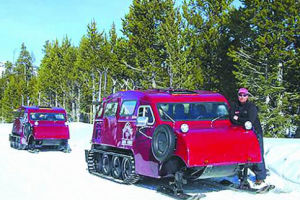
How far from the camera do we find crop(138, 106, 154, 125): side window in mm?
9420

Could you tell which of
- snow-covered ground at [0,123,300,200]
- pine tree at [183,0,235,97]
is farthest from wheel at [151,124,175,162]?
pine tree at [183,0,235,97]

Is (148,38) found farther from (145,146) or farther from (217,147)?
(217,147)

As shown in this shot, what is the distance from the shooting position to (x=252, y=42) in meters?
27.5

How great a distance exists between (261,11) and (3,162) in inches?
677

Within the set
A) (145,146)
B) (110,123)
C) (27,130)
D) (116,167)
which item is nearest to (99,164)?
(116,167)

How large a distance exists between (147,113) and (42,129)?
10.7 meters

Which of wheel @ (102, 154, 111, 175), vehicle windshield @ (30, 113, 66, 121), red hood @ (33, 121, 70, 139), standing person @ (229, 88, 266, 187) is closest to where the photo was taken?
standing person @ (229, 88, 266, 187)

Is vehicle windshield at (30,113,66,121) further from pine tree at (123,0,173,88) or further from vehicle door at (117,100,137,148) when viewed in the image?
pine tree at (123,0,173,88)

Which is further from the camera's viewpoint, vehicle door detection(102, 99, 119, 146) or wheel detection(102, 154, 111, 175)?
wheel detection(102, 154, 111, 175)

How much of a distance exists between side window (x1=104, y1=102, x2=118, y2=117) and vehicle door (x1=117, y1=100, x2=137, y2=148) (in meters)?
0.47

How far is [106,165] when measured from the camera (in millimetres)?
11688

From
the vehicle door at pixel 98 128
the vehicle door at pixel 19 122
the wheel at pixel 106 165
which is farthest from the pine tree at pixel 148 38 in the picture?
the wheel at pixel 106 165

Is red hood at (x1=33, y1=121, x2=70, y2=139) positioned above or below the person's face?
below

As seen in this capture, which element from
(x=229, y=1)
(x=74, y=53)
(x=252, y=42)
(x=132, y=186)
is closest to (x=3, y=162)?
(x=132, y=186)
